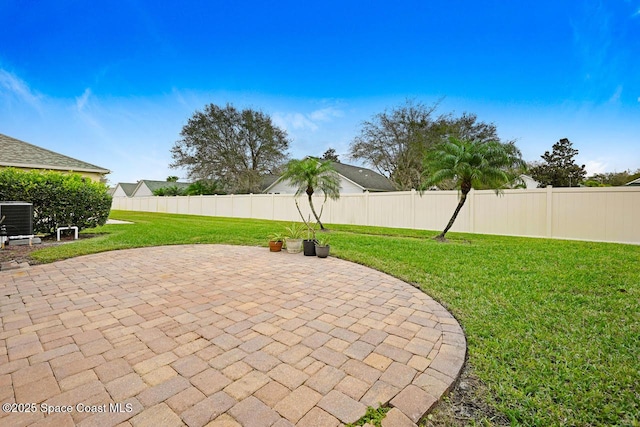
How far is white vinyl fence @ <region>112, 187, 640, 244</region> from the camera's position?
8.37m

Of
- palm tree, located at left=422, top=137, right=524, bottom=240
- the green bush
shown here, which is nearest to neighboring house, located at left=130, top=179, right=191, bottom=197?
the green bush

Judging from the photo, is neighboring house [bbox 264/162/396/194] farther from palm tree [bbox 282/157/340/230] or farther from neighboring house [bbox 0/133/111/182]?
neighboring house [bbox 0/133/111/182]

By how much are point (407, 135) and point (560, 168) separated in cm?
2385

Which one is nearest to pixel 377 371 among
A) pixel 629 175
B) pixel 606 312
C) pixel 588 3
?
pixel 606 312

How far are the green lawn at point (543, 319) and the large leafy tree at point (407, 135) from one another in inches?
596

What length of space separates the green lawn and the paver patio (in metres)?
0.32

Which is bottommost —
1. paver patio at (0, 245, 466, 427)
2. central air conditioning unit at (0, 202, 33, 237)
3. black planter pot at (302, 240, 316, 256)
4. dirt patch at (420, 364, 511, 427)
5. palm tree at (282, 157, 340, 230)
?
dirt patch at (420, 364, 511, 427)

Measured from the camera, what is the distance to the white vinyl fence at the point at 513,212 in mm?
8367

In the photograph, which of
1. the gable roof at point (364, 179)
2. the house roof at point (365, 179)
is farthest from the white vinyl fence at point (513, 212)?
the house roof at point (365, 179)

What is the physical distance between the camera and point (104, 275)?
4.61 metres

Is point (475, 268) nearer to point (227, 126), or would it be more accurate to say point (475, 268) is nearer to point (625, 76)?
point (625, 76)

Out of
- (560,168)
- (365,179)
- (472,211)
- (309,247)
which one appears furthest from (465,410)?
(560,168)

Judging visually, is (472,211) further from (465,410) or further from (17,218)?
(17,218)

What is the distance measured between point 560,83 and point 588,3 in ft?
13.2
